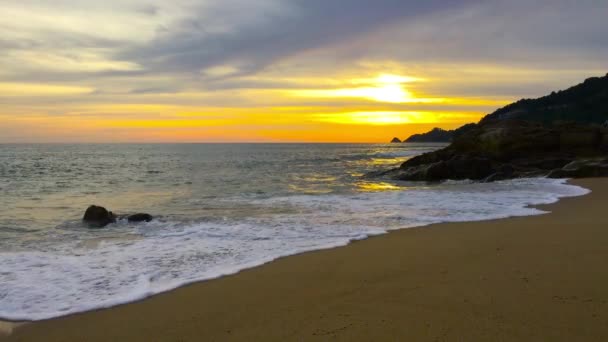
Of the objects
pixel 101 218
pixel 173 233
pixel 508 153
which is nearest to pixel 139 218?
pixel 101 218

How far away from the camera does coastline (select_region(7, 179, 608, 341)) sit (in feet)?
13.0

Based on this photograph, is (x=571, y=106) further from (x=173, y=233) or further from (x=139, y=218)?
(x=173, y=233)

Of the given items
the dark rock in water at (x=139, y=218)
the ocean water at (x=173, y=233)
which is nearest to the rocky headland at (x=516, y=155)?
the ocean water at (x=173, y=233)

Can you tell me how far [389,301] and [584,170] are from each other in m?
19.6

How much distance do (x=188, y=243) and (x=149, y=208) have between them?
252 inches

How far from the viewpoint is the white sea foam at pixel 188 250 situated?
5.35 m

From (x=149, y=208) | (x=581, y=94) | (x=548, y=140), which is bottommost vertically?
(x=149, y=208)

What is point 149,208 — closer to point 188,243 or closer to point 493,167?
point 188,243

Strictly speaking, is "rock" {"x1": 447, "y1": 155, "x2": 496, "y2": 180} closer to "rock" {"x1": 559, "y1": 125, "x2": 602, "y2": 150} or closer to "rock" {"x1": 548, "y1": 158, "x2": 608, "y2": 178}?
"rock" {"x1": 548, "y1": 158, "x2": 608, "y2": 178}

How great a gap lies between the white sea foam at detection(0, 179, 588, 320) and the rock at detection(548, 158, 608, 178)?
8.41 meters

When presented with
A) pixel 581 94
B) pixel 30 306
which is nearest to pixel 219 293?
pixel 30 306

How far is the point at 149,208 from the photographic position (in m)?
14.0

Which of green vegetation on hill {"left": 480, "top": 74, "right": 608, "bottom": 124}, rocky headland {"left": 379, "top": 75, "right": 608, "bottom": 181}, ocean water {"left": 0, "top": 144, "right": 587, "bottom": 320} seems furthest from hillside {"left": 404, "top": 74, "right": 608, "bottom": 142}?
ocean water {"left": 0, "top": 144, "right": 587, "bottom": 320}

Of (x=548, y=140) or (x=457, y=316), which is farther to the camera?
(x=548, y=140)
